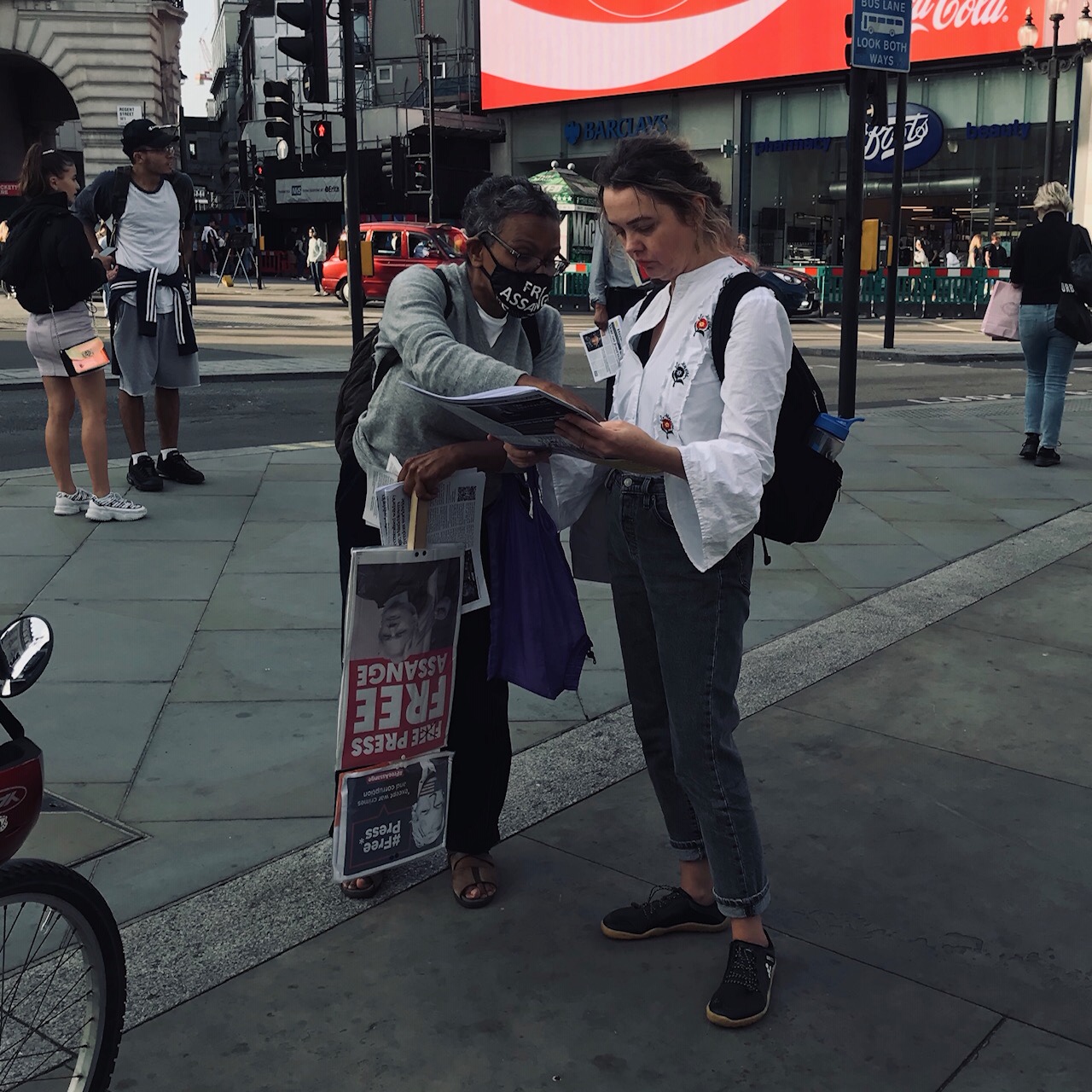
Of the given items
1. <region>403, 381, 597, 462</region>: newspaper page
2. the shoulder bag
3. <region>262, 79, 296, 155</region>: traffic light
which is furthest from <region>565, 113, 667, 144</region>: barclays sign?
<region>403, 381, 597, 462</region>: newspaper page

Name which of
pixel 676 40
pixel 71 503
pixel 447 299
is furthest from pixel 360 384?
pixel 676 40

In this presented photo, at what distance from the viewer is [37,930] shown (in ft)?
7.09

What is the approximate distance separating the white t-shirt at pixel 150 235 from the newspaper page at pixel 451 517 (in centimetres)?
510

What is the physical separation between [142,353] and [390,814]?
518cm

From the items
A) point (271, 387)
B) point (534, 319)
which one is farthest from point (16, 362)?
point (534, 319)

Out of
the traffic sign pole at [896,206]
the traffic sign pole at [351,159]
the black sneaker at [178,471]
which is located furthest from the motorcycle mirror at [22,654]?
the traffic sign pole at [896,206]

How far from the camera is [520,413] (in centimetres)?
237

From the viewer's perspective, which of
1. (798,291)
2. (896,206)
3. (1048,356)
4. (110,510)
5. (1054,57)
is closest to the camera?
(110,510)

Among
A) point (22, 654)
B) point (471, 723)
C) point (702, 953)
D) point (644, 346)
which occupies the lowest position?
point (702, 953)

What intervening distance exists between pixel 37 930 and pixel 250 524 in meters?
5.05

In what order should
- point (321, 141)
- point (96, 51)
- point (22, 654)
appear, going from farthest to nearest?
point (96, 51)
point (321, 141)
point (22, 654)

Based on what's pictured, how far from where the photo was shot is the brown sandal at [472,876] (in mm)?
3197

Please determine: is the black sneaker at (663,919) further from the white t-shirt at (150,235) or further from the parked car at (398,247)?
the parked car at (398,247)

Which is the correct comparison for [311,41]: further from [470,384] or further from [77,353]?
[470,384]
